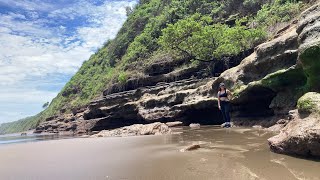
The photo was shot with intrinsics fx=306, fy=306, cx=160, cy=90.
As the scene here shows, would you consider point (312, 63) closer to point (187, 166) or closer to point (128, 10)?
point (187, 166)

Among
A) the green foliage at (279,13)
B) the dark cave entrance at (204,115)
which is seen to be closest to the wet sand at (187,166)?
the dark cave entrance at (204,115)

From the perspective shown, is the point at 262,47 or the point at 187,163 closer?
the point at 187,163

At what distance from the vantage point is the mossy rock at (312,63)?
8.55 metres

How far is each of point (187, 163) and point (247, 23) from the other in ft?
111

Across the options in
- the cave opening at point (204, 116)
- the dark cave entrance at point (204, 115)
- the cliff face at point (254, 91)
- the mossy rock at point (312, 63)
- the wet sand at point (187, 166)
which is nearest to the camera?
the wet sand at point (187, 166)

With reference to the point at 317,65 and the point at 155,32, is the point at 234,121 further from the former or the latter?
the point at 155,32

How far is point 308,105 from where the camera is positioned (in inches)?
286

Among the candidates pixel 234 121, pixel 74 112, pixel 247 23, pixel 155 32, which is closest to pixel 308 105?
pixel 234 121

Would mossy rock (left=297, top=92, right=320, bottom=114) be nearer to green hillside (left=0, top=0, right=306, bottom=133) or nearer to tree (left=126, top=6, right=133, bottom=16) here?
green hillside (left=0, top=0, right=306, bottom=133)

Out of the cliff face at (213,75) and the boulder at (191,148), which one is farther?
the cliff face at (213,75)

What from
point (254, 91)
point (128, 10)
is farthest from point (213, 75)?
point (128, 10)

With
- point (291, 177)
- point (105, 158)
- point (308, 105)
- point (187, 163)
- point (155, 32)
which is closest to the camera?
point (291, 177)

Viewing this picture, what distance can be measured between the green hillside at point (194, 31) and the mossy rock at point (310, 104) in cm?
1875

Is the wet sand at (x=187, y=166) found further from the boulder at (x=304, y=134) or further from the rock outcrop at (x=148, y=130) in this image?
the rock outcrop at (x=148, y=130)
